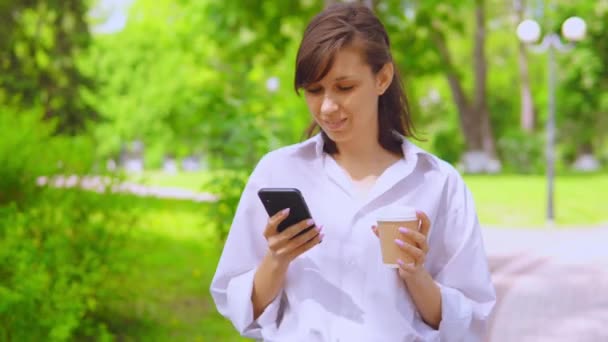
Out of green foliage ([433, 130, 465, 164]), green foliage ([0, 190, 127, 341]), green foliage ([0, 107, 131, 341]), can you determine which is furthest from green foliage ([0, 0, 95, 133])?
green foliage ([433, 130, 465, 164])

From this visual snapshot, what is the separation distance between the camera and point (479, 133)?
34.3m

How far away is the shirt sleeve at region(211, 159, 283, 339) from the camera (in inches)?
93.9

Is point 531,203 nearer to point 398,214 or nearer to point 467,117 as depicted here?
point 467,117

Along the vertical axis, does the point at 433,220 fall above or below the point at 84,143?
above

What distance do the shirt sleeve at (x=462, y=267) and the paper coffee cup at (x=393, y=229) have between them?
0.24 meters

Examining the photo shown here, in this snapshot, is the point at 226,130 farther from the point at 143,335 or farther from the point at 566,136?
the point at 566,136

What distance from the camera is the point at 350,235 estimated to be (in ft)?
7.51

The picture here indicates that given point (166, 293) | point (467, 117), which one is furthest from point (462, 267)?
point (467, 117)

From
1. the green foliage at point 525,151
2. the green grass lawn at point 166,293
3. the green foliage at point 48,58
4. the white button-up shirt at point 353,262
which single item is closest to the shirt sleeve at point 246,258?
the white button-up shirt at point 353,262

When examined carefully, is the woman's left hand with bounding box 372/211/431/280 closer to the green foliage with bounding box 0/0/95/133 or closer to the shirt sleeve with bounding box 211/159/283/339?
the shirt sleeve with bounding box 211/159/283/339

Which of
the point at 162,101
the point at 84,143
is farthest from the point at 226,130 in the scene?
the point at 162,101

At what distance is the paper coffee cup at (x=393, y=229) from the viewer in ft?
6.86

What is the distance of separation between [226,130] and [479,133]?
27.9m

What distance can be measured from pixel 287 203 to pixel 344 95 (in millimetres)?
363
